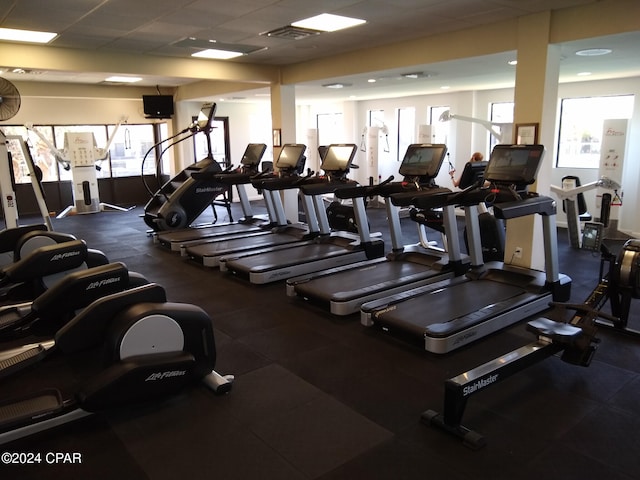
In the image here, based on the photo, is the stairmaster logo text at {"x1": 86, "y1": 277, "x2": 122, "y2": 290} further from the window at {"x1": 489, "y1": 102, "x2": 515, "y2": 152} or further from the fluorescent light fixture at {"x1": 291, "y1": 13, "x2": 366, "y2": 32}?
the window at {"x1": 489, "y1": 102, "x2": 515, "y2": 152}

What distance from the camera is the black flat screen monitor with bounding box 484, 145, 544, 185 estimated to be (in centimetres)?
423

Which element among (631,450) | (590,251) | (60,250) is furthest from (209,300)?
(590,251)

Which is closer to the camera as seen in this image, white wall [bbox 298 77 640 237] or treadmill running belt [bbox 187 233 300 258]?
treadmill running belt [bbox 187 233 300 258]

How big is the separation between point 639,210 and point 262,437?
7.40m

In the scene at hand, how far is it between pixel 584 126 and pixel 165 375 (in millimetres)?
8080

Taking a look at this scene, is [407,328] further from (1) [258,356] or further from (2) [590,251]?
(2) [590,251]

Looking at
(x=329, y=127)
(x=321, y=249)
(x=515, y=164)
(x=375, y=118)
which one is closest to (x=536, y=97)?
(x=515, y=164)

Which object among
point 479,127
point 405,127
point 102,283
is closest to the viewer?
point 102,283

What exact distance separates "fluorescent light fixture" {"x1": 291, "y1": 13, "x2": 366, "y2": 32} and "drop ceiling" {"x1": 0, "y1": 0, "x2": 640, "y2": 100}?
0.14m

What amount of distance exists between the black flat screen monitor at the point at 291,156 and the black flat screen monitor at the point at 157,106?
16.7ft

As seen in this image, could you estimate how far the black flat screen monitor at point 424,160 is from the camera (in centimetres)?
521

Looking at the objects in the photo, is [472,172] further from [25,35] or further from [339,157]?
[25,35]

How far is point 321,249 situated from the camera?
609 centimetres

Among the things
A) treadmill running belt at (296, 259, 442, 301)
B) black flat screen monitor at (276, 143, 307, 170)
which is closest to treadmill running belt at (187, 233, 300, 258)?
black flat screen monitor at (276, 143, 307, 170)
